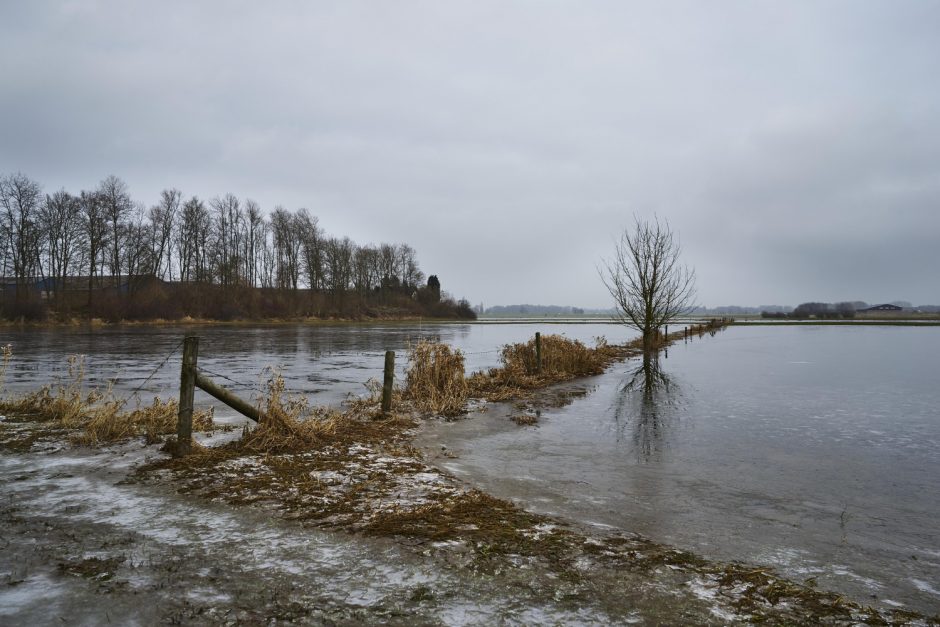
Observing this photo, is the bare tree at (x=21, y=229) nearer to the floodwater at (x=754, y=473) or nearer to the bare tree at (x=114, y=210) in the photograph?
the bare tree at (x=114, y=210)

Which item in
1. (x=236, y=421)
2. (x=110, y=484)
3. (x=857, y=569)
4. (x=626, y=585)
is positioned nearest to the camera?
(x=626, y=585)

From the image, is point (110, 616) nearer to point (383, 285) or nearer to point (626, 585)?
point (626, 585)

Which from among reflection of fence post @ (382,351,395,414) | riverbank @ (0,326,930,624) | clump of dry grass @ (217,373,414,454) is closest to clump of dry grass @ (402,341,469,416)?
reflection of fence post @ (382,351,395,414)

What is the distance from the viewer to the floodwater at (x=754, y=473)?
4.53 meters

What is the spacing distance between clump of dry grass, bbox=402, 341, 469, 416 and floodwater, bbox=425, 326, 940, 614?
3.96ft

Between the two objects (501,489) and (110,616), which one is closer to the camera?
(110,616)

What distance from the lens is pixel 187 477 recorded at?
6184 mm

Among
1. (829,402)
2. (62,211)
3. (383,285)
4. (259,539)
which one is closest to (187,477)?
(259,539)

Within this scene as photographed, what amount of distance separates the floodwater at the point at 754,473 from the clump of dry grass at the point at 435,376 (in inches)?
47.5

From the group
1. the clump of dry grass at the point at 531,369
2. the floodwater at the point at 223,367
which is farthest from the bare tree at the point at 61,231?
the clump of dry grass at the point at 531,369

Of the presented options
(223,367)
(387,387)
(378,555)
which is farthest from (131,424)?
(223,367)

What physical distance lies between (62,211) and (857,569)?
66073 millimetres

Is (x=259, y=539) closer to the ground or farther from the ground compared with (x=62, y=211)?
closer to the ground

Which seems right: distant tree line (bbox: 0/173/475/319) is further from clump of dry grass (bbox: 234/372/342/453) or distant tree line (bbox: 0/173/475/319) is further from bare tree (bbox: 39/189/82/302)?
clump of dry grass (bbox: 234/372/342/453)
